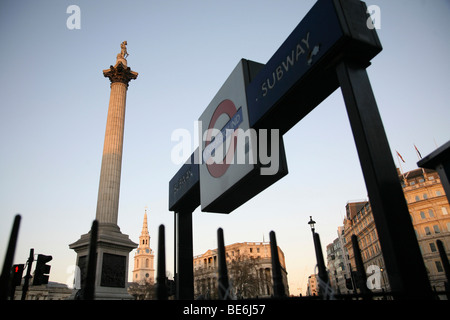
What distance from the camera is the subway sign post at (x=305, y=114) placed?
4.36 meters

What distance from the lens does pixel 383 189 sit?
4.58 meters

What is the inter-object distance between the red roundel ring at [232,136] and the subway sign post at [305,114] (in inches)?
1.4

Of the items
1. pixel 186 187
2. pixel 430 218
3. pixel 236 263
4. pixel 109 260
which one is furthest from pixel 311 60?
pixel 430 218

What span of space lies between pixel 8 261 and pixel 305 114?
269 inches

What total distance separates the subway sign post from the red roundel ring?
0.12ft

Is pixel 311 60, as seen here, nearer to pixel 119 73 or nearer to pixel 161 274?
pixel 161 274

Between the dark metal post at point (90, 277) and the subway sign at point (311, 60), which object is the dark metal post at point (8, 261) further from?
the subway sign at point (311, 60)

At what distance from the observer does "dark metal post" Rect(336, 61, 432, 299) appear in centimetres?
404

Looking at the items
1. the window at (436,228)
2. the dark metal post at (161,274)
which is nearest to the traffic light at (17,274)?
the dark metal post at (161,274)
